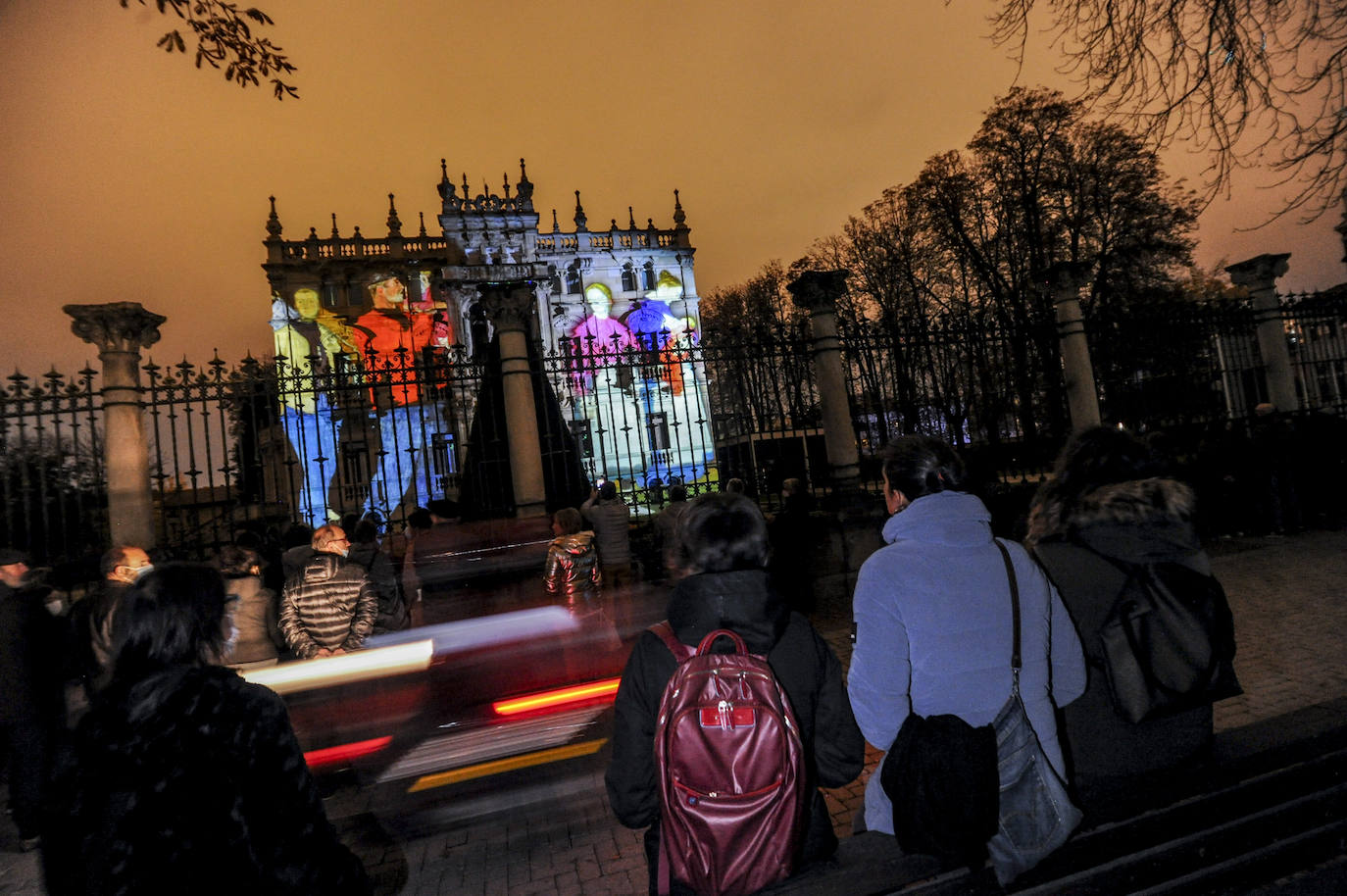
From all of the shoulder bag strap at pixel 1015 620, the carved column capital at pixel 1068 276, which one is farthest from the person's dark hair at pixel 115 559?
the carved column capital at pixel 1068 276

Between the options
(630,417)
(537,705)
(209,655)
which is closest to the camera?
(209,655)

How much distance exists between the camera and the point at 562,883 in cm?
362

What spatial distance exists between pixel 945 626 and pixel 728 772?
0.74m

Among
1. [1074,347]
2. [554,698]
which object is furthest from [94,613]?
[1074,347]

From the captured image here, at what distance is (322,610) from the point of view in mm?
4969

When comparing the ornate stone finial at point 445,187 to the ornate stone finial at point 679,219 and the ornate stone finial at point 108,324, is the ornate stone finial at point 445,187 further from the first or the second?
the ornate stone finial at point 108,324

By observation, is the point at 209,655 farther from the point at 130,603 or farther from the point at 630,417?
the point at 630,417

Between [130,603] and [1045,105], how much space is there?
24908mm

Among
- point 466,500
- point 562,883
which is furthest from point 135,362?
point 562,883

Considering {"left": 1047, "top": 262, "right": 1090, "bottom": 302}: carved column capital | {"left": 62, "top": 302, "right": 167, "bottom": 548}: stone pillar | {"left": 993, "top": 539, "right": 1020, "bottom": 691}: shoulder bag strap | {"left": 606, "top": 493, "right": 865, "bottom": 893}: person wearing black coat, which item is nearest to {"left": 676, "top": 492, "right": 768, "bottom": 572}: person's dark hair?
{"left": 606, "top": 493, "right": 865, "bottom": 893}: person wearing black coat

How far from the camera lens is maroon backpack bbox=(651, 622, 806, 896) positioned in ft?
6.26

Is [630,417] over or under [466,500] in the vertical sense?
over

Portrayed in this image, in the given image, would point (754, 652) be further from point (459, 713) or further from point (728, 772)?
point (459, 713)

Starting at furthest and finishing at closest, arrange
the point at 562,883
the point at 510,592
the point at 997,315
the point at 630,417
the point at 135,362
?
the point at 630,417, the point at 997,315, the point at 135,362, the point at 510,592, the point at 562,883
